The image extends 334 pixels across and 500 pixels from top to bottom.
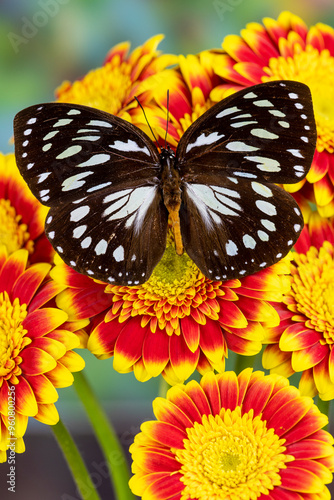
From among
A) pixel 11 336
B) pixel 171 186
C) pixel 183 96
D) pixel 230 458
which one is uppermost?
pixel 183 96

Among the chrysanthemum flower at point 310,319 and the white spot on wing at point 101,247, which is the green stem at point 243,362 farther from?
the white spot on wing at point 101,247

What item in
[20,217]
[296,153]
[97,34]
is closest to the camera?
[296,153]

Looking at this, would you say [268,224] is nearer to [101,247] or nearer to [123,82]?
[101,247]

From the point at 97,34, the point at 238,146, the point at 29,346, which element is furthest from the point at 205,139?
the point at 97,34

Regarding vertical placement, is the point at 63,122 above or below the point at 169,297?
above

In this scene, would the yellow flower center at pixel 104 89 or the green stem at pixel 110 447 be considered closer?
the green stem at pixel 110 447

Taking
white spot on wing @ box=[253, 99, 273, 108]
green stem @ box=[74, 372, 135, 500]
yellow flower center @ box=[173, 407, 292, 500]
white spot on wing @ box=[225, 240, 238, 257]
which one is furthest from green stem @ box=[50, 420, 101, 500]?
white spot on wing @ box=[253, 99, 273, 108]

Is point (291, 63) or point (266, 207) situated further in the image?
point (291, 63)

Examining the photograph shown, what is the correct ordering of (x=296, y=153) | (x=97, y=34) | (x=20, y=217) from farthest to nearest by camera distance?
(x=97, y=34)
(x=20, y=217)
(x=296, y=153)

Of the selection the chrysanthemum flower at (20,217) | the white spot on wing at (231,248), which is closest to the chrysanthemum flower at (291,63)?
the white spot on wing at (231,248)
